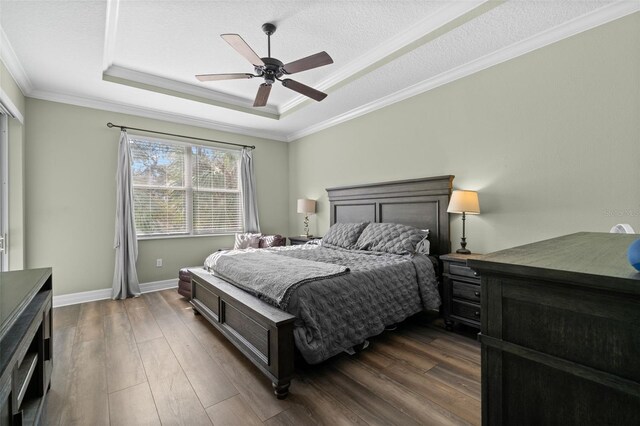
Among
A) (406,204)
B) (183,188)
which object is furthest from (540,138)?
(183,188)

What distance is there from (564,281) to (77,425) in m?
2.35

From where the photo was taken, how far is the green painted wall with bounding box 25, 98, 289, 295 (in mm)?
3576

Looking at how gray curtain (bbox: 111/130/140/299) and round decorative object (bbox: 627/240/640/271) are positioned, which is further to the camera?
gray curtain (bbox: 111/130/140/299)

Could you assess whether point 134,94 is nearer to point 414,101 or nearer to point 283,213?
point 283,213

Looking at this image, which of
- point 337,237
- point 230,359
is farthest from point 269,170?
point 230,359

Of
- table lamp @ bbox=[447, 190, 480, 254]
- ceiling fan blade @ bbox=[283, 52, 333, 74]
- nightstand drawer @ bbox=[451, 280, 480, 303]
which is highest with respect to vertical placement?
ceiling fan blade @ bbox=[283, 52, 333, 74]

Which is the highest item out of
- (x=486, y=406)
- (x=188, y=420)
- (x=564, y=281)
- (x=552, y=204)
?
(x=552, y=204)

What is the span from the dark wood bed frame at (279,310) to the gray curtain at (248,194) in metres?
1.41

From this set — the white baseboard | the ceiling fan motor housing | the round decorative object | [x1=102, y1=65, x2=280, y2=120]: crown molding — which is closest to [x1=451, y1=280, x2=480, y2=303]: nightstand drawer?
the round decorative object

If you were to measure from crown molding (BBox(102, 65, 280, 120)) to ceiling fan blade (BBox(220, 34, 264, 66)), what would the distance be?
6.21ft

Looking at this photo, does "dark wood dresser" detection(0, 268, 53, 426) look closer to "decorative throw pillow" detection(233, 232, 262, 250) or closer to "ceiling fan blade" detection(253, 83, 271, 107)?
"ceiling fan blade" detection(253, 83, 271, 107)

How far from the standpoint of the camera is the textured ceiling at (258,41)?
2354 mm

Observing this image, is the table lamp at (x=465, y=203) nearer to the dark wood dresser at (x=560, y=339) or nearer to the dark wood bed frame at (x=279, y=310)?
the dark wood bed frame at (x=279, y=310)

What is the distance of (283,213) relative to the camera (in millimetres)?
5855
